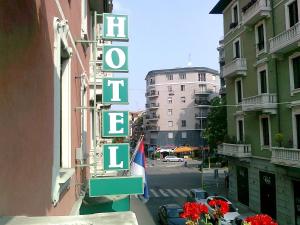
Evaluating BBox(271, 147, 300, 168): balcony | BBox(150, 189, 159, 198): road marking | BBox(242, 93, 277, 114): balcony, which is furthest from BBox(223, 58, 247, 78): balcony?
BBox(150, 189, 159, 198): road marking

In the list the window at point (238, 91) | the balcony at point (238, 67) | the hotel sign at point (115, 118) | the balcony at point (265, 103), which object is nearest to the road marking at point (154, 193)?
the window at point (238, 91)

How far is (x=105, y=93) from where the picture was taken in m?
8.21

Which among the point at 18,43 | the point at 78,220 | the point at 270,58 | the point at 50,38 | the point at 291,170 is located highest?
the point at 270,58

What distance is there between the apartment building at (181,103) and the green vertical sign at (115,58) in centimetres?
7168

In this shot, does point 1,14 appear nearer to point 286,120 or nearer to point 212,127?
point 286,120

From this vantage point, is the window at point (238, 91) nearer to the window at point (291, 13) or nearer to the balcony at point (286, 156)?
the balcony at point (286, 156)

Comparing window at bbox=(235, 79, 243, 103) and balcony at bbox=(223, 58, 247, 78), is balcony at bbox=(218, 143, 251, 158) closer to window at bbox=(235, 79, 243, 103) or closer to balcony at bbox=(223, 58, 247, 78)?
window at bbox=(235, 79, 243, 103)

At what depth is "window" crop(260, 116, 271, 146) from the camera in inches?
904

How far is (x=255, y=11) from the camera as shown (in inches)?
904

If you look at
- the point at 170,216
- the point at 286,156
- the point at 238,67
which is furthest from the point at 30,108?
the point at 238,67

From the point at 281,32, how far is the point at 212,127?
3029 cm

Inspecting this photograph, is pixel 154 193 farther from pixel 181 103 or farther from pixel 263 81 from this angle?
pixel 181 103

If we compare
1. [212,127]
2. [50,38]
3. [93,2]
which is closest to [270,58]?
[93,2]

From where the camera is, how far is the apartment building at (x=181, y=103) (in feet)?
263
